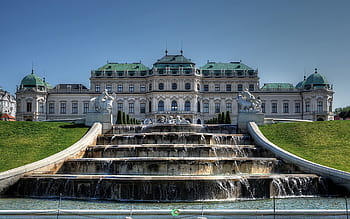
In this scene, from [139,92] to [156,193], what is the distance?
255 ft

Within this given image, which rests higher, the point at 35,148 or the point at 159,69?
the point at 159,69

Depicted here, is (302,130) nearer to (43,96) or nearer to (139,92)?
(139,92)

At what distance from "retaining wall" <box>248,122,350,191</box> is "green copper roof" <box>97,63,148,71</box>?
68223 mm

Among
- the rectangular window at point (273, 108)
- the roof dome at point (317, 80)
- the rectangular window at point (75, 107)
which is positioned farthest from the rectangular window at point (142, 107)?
the roof dome at point (317, 80)

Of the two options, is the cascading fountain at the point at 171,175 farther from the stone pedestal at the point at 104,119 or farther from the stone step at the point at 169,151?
the stone pedestal at the point at 104,119

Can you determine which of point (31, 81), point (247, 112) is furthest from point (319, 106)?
point (31, 81)

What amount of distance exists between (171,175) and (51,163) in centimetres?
765

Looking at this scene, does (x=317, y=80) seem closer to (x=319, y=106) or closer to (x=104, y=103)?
A: (x=319, y=106)

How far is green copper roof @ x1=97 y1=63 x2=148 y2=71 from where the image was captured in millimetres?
101125

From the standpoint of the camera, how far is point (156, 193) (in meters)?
21.5

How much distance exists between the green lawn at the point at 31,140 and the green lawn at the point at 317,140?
16594 millimetres

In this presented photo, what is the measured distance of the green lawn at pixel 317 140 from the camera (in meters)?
29.6

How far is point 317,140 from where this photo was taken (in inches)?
1369

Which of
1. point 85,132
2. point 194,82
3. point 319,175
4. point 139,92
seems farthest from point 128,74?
point 319,175
